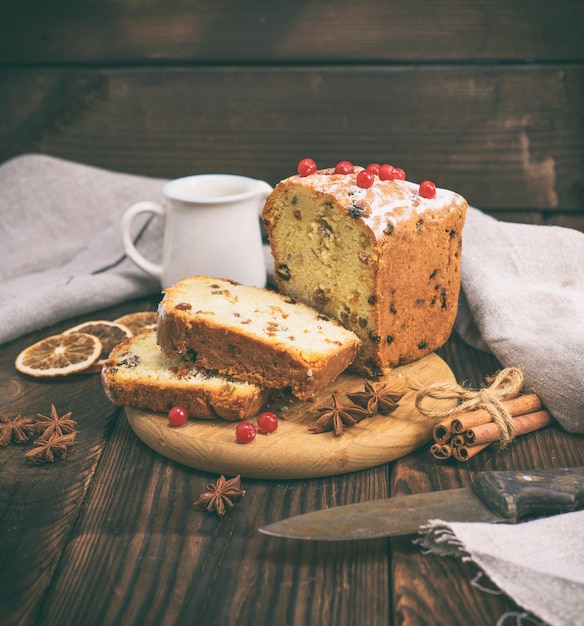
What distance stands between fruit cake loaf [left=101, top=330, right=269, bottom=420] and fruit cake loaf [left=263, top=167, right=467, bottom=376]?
475 millimetres

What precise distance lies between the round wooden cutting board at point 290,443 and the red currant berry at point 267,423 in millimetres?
20

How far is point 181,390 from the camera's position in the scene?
7.59 feet

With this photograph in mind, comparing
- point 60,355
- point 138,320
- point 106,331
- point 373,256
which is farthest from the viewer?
point 138,320

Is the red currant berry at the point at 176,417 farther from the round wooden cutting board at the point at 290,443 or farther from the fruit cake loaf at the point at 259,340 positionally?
the fruit cake loaf at the point at 259,340

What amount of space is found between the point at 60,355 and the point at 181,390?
0.76 meters

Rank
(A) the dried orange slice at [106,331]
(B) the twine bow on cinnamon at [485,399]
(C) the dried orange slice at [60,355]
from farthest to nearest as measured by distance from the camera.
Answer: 1. (A) the dried orange slice at [106,331]
2. (C) the dried orange slice at [60,355]
3. (B) the twine bow on cinnamon at [485,399]

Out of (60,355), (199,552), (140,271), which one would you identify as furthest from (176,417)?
(140,271)

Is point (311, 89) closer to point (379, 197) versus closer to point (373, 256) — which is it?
point (379, 197)

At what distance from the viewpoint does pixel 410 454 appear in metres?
2.28

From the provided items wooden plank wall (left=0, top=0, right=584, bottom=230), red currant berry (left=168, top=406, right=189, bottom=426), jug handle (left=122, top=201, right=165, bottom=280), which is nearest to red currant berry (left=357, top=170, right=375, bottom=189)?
red currant berry (left=168, top=406, right=189, bottom=426)

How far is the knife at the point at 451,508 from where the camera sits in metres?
1.82

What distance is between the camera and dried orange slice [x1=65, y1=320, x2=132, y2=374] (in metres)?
2.94

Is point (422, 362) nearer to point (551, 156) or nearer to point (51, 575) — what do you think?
point (51, 575)

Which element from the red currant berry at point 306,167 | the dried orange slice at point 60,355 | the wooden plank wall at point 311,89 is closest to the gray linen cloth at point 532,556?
the red currant berry at point 306,167
